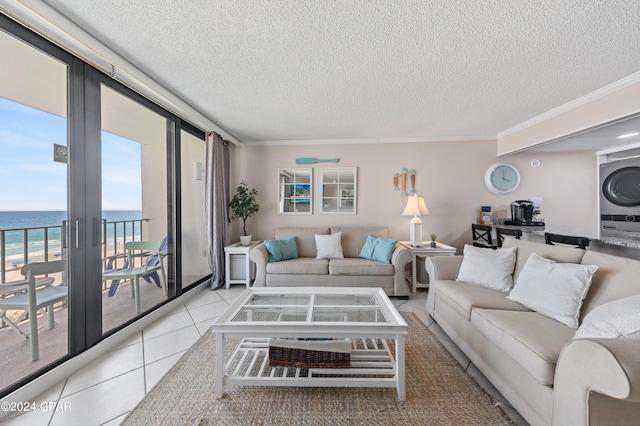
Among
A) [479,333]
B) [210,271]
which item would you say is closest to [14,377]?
[210,271]

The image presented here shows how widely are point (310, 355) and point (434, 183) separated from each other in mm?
3445

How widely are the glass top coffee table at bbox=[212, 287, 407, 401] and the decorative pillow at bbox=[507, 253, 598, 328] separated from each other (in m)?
1.01

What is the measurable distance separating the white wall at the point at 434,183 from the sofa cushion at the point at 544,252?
165 centimetres

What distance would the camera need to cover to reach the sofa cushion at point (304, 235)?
364cm

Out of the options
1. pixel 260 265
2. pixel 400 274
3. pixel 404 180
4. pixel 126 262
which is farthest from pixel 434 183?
pixel 126 262

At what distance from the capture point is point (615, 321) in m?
1.09

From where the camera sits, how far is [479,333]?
1.62 metres

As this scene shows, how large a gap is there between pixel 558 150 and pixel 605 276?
10.5ft

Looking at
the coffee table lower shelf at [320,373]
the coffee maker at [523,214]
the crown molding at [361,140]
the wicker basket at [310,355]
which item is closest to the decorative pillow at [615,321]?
the coffee table lower shelf at [320,373]

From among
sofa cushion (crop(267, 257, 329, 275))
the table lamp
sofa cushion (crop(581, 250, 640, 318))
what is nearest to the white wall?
the table lamp

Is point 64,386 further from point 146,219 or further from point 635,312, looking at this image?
point 635,312

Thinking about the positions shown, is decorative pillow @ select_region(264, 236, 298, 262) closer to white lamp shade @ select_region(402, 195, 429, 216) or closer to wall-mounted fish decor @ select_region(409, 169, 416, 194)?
white lamp shade @ select_region(402, 195, 429, 216)

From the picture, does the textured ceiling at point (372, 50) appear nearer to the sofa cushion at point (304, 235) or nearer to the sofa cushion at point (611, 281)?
the sofa cushion at point (611, 281)

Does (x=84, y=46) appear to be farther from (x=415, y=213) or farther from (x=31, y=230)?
(x=415, y=213)
